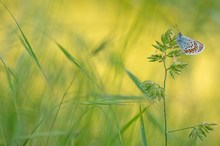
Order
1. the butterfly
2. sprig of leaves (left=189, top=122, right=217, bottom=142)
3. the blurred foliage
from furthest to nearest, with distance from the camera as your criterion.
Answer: the blurred foliage → the butterfly → sprig of leaves (left=189, top=122, right=217, bottom=142)

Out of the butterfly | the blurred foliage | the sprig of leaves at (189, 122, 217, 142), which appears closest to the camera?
the sprig of leaves at (189, 122, 217, 142)

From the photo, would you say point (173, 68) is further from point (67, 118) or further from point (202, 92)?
point (202, 92)

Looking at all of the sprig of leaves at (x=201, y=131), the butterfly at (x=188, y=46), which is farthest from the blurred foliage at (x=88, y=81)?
the sprig of leaves at (x=201, y=131)

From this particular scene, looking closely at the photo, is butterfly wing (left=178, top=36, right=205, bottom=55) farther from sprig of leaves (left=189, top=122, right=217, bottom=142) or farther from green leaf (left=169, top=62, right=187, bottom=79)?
sprig of leaves (left=189, top=122, right=217, bottom=142)

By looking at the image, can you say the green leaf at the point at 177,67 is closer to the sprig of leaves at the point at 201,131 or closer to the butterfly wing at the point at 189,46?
the butterfly wing at the point at 189,46


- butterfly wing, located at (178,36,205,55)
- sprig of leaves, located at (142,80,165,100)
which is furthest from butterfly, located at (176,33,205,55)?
sprig of leaves, located at (142,80,165,100)

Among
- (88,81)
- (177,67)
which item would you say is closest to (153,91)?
(177,67)

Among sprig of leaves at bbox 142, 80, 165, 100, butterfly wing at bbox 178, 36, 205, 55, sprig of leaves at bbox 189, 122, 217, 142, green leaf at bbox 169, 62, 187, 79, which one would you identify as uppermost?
butterfly wing at bbox 178, 36, 205, 55
